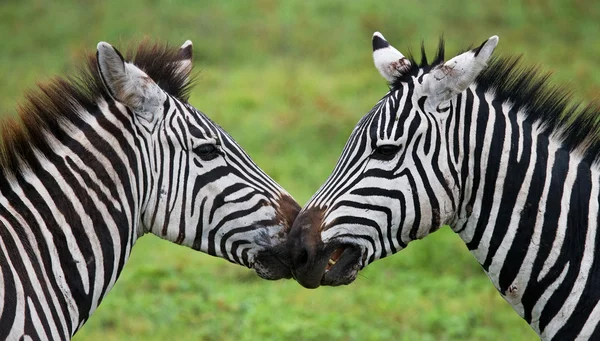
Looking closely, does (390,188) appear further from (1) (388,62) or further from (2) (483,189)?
(1) (388,62)

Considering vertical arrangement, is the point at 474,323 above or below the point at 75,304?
above

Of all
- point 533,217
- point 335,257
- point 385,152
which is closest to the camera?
point 533,217

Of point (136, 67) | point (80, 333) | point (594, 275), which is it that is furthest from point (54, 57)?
point (594, 275)

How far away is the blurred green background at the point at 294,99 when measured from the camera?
9.52m

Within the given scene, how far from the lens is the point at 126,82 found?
15.4 feet

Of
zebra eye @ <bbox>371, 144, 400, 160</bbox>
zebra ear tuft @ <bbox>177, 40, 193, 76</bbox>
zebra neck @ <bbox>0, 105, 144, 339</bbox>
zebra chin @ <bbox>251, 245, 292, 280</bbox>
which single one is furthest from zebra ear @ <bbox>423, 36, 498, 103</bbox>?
zebra neck @ <bbox>0, 105, 144, 339</bbox>

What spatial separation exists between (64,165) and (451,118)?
235 centimetres

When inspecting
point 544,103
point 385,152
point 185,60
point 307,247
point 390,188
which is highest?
point 544,103

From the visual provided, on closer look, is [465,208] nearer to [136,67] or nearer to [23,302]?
[136,67]

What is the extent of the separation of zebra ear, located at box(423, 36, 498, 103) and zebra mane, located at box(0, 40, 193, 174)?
1.67 m

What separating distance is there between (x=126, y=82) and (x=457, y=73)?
1994 mm

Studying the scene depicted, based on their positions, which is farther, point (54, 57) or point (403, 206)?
point (54, 57)

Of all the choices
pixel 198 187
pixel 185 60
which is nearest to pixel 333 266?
pixel 198 187

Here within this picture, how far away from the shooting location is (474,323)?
9.55 meters
